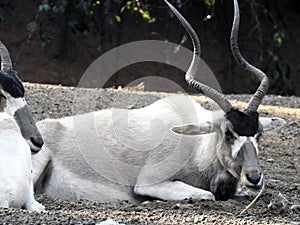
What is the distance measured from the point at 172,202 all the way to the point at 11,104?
1.40 meters

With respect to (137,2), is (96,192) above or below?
above

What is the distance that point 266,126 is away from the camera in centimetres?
646

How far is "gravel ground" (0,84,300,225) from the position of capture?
4.54 meters

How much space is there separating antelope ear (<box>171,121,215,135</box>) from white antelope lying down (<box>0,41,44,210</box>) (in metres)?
1.08

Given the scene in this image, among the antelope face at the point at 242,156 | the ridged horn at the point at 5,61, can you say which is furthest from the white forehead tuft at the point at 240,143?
the ridged horn at the point at 5,61

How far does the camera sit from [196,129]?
624 cm

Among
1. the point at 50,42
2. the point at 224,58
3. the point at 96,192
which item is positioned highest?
the point at 96,192

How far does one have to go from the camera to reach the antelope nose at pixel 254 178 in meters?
5.64

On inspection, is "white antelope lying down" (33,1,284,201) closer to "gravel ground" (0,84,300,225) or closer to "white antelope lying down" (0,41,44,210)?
"gravel ground" (0,84,300,225)

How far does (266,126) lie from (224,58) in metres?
9.42

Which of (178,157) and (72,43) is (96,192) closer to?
(178,157)

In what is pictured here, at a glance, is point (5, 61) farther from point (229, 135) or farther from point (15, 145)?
point (229, 135)

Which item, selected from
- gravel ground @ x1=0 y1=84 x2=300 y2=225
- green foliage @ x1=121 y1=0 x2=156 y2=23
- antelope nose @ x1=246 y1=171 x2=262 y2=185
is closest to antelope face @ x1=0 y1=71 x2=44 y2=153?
gravel ground @ x1=0 y1=84 x2=300 y2=225

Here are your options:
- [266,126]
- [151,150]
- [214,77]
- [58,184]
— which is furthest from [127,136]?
[214,77]
